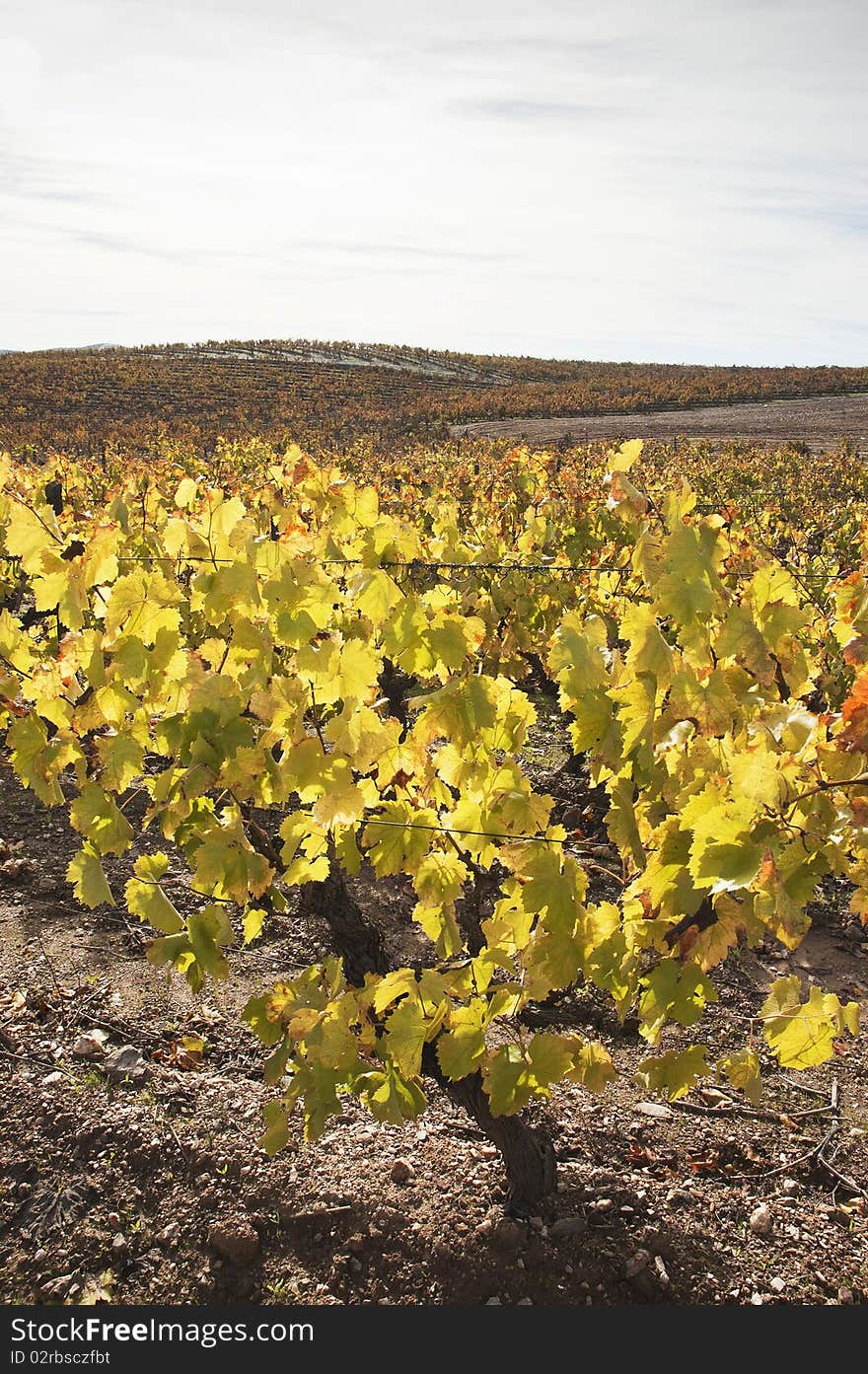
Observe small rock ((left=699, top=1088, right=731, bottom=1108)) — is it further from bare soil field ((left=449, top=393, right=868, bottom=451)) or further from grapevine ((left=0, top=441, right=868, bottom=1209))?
bare soil field ((left=449, top=393, right=868, bottom=451))

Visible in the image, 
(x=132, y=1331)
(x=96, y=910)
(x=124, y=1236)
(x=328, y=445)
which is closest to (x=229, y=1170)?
(x=124, y=1236)

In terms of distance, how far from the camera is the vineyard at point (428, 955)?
1859mm

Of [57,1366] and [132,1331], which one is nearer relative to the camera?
[57,1366]

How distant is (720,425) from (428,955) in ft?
114

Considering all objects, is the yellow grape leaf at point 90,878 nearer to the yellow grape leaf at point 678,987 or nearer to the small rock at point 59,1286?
the small rock at point 59,1286

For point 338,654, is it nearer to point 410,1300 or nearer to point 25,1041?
point 410,1300

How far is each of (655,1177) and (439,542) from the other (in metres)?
3.04

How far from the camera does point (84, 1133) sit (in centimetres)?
287

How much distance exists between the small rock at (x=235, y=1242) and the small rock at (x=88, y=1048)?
35.8 inches

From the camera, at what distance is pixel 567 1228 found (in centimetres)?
255

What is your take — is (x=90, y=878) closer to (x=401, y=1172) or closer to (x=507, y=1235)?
(x=401, y=1172)

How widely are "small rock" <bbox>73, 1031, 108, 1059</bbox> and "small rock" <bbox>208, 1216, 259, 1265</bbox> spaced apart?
0.91 meters

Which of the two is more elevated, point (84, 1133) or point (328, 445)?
point (328, 445)

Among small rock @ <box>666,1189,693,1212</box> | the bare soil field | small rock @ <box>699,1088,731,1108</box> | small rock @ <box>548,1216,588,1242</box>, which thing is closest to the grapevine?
small rock @ <box>548,1216,588,1242</box>
